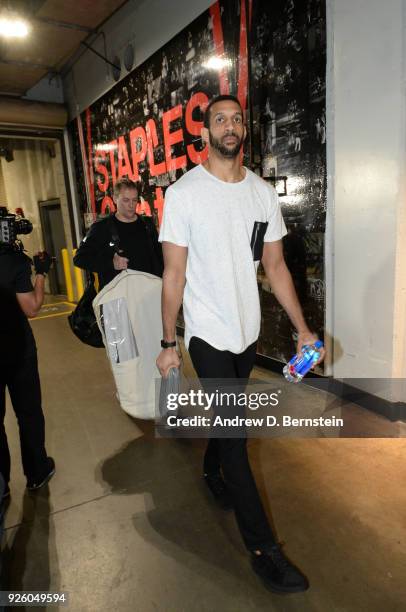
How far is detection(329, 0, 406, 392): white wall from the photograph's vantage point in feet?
7.86

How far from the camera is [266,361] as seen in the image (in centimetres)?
383

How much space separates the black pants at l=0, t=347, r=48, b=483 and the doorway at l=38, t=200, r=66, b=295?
7.43 metres

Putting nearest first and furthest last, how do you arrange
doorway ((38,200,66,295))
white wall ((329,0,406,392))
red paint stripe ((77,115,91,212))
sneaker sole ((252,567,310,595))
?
1. sneaker sole ((252,567,310,595))
2. white wall ((329,0,406,392))
3. red paint stripe ((77,115,91,212))
4. doorway ((38,200,66,295))

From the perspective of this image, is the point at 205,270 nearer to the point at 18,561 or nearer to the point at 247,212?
the point at 247,212

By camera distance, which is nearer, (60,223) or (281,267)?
(281,267)

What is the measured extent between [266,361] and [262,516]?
228 cm

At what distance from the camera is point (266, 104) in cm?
331

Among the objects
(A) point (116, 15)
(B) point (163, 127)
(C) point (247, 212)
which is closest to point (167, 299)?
(C) point (247, 212)

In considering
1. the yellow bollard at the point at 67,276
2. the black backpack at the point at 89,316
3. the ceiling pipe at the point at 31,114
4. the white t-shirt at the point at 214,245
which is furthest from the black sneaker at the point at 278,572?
the yellow bollard at the point at 67,276

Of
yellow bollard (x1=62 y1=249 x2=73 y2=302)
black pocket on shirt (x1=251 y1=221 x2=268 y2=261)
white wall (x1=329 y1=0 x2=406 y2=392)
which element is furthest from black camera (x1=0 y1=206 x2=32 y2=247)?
yellow bollard (x1=62 y1=249 x2=73 y2=302)

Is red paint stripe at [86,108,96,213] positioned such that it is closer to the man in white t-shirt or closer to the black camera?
the black camera

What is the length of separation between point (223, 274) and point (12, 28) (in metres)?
5.25

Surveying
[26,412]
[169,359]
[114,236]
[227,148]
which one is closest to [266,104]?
[114,236]

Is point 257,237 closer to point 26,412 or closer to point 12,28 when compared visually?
point 26,412
